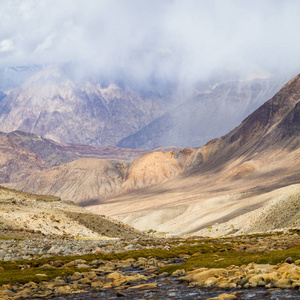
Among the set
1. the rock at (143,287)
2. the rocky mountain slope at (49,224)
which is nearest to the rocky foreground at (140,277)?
the rock at (143,287)

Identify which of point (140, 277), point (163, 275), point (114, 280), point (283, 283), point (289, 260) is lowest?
point (289, 260)

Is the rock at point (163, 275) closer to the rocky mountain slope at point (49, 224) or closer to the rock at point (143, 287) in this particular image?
the rock at point (143, 287)

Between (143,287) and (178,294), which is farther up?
(143,287)

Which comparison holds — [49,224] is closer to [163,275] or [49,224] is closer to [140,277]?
[163,275]

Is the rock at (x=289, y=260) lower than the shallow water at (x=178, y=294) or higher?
lower

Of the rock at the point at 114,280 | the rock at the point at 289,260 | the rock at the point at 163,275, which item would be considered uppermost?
the rock at the point at 114,280

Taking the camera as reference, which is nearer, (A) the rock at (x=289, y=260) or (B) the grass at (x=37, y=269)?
(A) the rock at (x=289, y=260)

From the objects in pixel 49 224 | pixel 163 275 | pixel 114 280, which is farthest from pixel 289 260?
pixel 49 224

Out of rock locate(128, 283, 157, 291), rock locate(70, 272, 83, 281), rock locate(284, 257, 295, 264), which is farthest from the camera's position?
rock locate(70, 272, 83, 281)

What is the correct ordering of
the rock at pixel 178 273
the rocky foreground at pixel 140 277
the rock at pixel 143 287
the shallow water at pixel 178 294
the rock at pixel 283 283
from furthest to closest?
the rock at pixel 178 273 < the rock at pixel 143 287 < the rocky foreground at pixel 140 277 < the rock at pixel 283 283 < the shallow water at pixel 178 294

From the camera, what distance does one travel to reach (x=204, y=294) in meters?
19.3

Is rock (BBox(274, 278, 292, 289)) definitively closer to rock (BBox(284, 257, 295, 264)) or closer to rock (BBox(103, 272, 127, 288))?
rock (BBox(284, 257, 295, 264))

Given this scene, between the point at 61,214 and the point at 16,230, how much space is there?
47.0 feet

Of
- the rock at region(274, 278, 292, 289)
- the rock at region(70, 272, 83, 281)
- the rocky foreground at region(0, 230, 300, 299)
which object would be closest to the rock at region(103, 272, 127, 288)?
the rocky foreground at region(0, 230, 300, 299)
